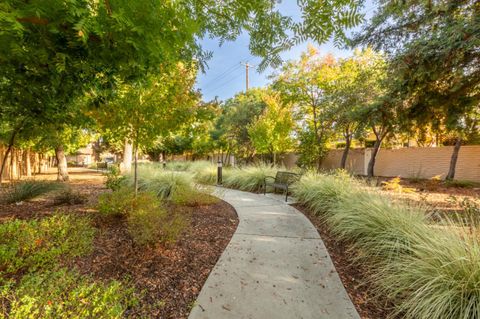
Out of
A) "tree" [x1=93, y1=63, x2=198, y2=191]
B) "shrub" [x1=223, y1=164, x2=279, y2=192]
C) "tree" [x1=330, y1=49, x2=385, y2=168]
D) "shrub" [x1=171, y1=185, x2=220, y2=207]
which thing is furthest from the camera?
"tree" [x1=330, y1=49, x2=385, y2=168]

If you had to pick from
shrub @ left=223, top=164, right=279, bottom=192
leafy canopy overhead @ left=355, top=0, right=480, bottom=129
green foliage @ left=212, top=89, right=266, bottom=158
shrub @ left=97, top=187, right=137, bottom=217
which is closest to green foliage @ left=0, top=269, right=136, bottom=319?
shrub @ left=97, top=187, right=137, bottom=217

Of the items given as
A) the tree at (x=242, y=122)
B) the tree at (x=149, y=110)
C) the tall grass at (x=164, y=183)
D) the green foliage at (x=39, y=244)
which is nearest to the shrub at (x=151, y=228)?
the green foliage at (x=39, y=244)

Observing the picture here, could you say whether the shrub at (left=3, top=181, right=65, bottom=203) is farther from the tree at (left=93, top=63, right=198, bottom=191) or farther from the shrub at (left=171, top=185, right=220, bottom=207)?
the shrub at (left=171, top=185, right=220, bottom=207)

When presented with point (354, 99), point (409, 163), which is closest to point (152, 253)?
point (354, 99)

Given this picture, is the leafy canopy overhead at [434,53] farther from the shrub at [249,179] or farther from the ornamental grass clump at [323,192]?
the shrub at [249,179]

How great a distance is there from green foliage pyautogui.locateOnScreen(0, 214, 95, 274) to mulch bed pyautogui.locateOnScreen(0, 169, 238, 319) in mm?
193

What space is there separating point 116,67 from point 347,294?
3093mm

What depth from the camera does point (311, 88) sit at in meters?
10.2

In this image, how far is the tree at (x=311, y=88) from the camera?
32.0 feet

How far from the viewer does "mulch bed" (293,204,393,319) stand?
6.86ft

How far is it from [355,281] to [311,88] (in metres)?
9.21

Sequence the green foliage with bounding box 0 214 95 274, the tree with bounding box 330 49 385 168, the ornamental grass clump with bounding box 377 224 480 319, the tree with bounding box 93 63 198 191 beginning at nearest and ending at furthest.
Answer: the ornamental grass clump with bounding box 377 224 480 319, the green foliage with bounding box 0 214 95 274, the tree with bounding box 93 63 198 191, the tree with bounding box 330 49 385 168

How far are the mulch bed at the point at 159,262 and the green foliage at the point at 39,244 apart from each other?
193mm

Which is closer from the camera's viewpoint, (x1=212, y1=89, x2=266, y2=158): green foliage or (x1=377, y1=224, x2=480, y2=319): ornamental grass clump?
(x1=377, y1=224, x2=480, y2=319): ornamental grass clump
